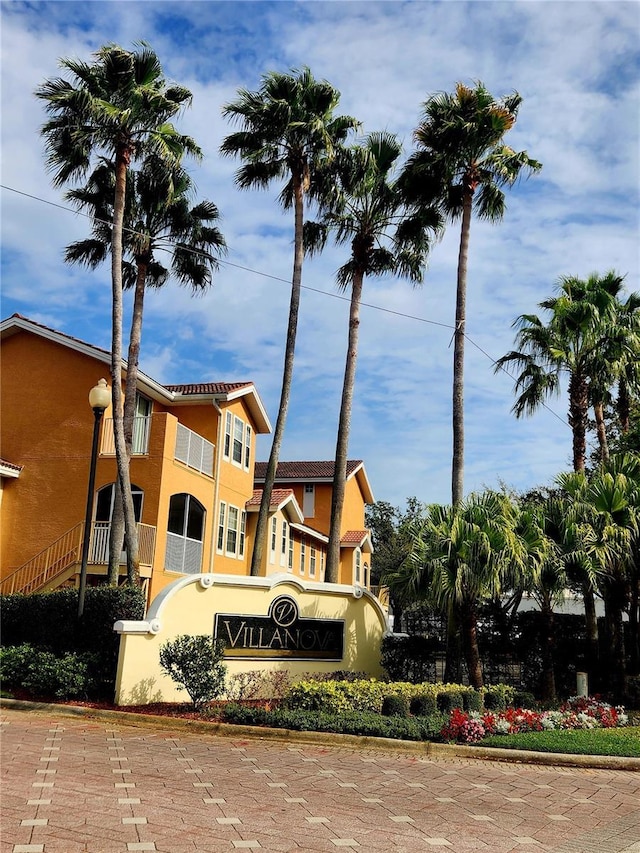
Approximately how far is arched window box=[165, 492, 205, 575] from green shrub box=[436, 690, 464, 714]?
1083 centimetres

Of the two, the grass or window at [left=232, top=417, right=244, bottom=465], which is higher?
window at [left=232, top=417, right=244, bottom=465]

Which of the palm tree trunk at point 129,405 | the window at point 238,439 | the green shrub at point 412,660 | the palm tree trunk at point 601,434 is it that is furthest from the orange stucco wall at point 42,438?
the palm tree trunk at point 601,434

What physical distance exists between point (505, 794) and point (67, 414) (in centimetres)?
1753

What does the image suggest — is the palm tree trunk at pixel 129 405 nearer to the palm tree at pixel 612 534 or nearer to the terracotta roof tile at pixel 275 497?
the terracotta roof tile at pixel 275 497

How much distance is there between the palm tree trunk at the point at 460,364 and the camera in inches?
685

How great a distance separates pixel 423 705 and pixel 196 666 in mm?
3800

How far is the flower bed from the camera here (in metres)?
11.1

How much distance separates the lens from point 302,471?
37062 mm

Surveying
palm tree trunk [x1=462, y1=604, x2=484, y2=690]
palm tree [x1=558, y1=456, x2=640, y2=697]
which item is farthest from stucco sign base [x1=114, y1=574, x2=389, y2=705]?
palm tree [x1=558, y1=456, x2=640, y2=697]

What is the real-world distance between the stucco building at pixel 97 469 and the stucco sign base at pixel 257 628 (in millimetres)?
6193

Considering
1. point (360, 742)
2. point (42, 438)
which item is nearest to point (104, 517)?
point (42, 438)

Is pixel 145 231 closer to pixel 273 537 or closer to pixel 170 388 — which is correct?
pixel 170 388

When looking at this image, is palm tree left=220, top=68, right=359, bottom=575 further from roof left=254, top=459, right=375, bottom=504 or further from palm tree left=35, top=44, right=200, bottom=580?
roof left=254, top=459, right=375, bottom=504

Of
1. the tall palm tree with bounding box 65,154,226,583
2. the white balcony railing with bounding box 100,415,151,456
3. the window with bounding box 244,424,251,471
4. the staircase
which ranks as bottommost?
the staircase
